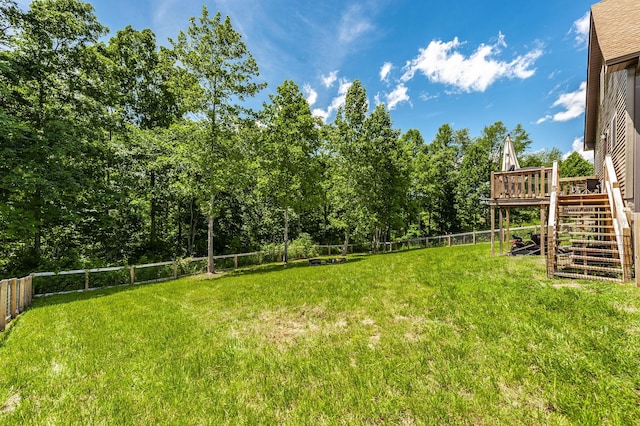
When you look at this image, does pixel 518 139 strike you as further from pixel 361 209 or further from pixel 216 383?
pixel 216 383

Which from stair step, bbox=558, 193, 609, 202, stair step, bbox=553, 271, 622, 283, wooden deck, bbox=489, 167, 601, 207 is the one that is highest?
wooden deck, bbox=489, 167, 601, 207

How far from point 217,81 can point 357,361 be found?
1469 cm

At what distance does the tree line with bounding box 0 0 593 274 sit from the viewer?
37.1 ft

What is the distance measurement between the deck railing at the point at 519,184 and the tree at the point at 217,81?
39.5 ft

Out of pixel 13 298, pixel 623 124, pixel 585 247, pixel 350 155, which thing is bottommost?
pixel 13 298

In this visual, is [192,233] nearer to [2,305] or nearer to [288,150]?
[288,150]

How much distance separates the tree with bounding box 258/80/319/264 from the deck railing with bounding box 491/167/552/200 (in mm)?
9380

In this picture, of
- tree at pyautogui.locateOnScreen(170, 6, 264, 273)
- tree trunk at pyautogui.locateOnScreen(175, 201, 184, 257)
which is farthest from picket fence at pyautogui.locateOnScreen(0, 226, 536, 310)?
tree trunk at pyautogui.locateOnScreen(175, 201, 184, 257)

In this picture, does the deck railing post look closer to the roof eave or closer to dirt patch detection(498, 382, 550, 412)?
dirt patch detection(498, 382, 550, 412)

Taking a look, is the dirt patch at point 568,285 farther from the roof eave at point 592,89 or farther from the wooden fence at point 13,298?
the wooden fence at point 13,298

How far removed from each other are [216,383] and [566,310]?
5.34m

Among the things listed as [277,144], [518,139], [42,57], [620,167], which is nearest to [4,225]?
[42,57]

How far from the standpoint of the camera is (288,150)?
15648 mm

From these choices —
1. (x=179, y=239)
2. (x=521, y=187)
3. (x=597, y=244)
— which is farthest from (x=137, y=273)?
(x=521, y=187)
